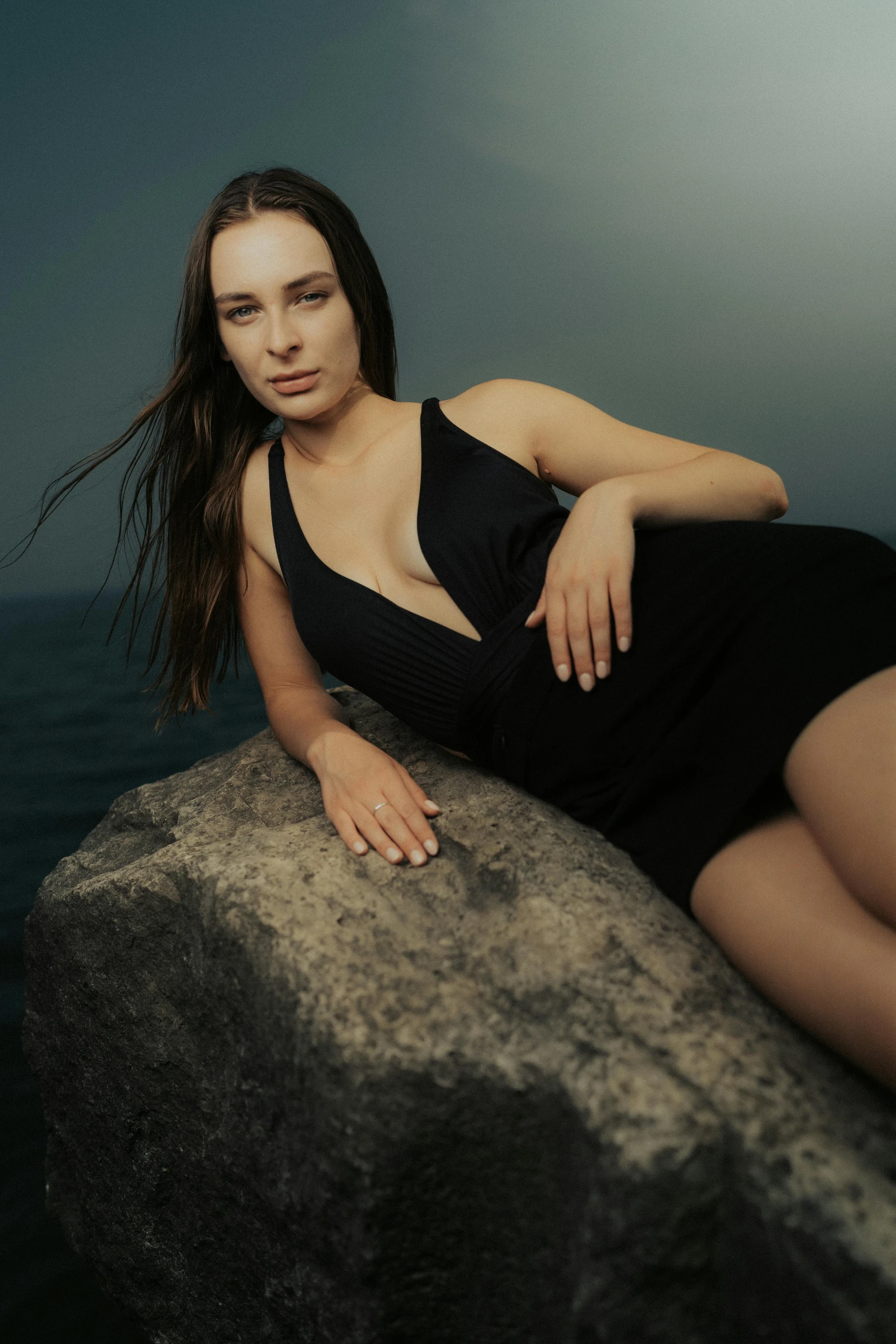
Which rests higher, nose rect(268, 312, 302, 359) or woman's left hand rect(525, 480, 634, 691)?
nose rect(268, 312, 302, 359)

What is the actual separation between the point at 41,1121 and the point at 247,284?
2.76 metres

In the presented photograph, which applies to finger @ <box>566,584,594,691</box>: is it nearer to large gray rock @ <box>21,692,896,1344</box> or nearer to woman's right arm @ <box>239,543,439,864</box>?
large gray rock @ <box>21,692,896,1344</box>

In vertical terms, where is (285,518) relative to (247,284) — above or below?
below

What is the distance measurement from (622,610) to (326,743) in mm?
750

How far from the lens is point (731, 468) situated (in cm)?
185

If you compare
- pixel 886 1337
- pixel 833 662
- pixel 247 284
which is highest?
pixel 247 284

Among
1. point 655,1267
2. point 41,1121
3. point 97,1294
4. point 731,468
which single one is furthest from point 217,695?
point 655,1267

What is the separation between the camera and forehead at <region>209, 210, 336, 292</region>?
1.95 m

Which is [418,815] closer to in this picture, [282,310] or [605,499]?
[605,499]

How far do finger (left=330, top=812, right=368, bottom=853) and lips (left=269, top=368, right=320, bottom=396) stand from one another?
3.04 ft

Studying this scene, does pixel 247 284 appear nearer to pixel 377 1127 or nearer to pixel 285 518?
pixel 285 518

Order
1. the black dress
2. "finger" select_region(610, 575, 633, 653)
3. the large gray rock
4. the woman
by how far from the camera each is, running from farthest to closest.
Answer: "finger" select_region(610, 575, 633, 653) < the black dress < the woman < the large gray rock

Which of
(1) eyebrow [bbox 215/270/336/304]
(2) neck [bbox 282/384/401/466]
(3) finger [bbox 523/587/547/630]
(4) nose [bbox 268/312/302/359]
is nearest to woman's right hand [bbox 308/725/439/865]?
(3) finger [bbox 523/587/547/630]

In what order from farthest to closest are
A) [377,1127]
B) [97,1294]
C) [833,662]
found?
[97,1294] → [833,662] → [377,1127]
